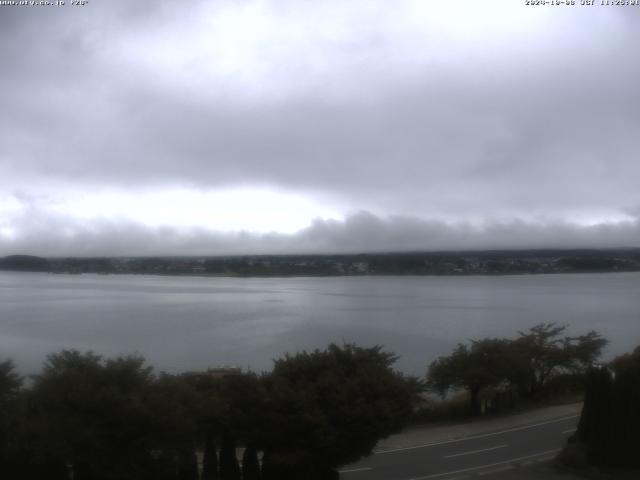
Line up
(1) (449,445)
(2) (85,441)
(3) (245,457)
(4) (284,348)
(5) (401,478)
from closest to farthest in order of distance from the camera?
1. (2) (85,441)
2. (3) (245,457)
3. (5) (401,478)
4. (1) (449,445)
5. (4) (284,348)

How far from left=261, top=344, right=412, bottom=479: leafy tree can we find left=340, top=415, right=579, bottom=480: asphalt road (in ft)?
7.01

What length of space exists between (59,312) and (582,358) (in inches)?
1766

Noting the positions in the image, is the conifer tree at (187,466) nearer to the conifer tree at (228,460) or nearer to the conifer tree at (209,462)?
the conifer tree at (209,462)

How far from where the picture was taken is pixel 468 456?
640 inches

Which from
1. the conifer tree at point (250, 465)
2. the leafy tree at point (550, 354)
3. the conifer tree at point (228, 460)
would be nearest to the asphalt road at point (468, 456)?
the conifer tree at point (250, 465)

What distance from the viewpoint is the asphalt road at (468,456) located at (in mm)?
14633

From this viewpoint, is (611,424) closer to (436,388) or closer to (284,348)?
(436,388)

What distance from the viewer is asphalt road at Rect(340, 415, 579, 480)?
14.6 metres

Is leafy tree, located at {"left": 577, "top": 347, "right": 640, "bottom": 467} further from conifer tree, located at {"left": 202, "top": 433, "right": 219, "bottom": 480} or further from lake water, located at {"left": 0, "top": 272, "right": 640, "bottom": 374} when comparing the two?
lake water, located at {"left": 0, "top": 272, "right": 640, "bottom": 374}

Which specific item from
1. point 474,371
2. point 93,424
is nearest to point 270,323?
point 474,371

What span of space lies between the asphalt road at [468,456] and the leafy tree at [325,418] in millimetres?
2138

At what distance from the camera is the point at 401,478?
14281 millimetres

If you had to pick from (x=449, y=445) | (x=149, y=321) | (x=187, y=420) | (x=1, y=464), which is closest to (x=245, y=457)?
(x=187, y=420)

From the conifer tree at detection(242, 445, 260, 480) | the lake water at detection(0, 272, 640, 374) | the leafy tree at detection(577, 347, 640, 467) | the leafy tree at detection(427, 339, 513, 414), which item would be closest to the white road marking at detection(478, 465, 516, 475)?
the leafy tree at detection(577, 347, 640, 467)
